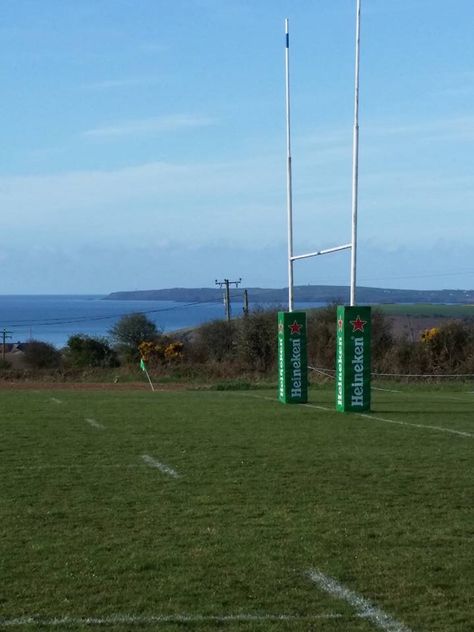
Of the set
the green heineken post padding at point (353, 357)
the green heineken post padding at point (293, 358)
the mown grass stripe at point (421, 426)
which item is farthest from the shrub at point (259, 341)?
the mown grass stripe at point (421, 426)

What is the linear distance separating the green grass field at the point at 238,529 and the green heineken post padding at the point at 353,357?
11.1 ft

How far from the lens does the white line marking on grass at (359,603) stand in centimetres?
586

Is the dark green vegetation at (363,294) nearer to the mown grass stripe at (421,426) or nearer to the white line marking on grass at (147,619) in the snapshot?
the mown grass stripe at (421,426)

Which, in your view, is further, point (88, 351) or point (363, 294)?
point (363, 294)

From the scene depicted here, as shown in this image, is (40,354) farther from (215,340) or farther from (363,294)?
(363,294)

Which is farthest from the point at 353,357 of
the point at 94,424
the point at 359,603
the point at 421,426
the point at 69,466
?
the point at 359,603

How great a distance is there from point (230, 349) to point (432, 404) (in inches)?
1482

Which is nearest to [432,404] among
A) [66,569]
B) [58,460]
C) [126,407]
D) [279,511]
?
[126,407]

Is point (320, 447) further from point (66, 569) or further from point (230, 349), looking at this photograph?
point (230, 349)

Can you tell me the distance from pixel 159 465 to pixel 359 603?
6.08m

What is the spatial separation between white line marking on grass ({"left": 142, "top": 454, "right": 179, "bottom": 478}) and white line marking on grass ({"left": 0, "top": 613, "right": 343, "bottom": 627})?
516 centimetres

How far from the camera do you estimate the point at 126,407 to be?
21.0 meters

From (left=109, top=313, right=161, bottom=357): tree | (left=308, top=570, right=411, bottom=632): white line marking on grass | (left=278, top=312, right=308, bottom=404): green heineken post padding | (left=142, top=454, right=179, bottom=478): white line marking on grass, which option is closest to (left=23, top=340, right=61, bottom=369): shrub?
(left=109, top=313, right=161, bottom=357): tree

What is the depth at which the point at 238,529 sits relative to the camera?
8.42 meters
